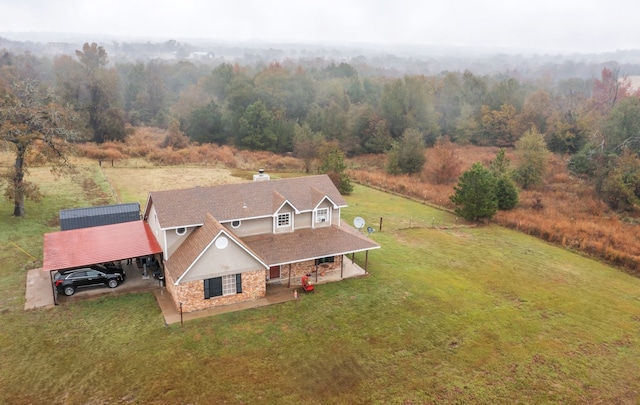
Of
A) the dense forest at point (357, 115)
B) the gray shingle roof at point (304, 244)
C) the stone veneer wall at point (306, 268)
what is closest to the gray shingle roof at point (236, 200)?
the gray shingle roof at point (304, 244)

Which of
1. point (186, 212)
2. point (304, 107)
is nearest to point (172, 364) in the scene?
point (186, 212)

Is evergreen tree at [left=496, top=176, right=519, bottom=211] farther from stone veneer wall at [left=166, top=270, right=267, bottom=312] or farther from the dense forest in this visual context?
stone veneer wall at [left=166, top=270, right=267, bottom=312]

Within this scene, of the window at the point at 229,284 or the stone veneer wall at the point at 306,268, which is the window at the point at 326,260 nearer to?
the stone veneer wall at the point at 306,268

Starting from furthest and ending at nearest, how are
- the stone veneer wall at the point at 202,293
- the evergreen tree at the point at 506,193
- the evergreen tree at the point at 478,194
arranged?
the evergreen tree at the point at 506,193 → the evergreen tree at the point at 478,194 → the stone veneer wall at the point at 202,293

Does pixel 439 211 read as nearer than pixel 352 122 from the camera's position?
Yes

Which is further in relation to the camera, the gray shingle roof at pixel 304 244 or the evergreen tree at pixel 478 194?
the evergreen tree at pixel 478 194

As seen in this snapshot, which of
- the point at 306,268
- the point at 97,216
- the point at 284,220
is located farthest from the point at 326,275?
the point at 97,216

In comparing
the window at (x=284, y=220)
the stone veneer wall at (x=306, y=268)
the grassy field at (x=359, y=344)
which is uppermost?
the window at (x=284, y=220)

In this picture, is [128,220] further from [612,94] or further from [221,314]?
[612,94]
